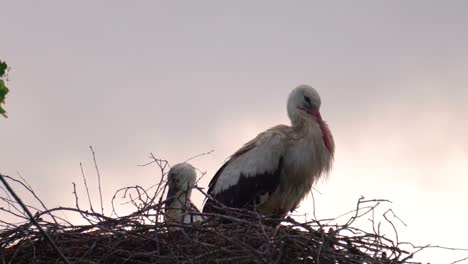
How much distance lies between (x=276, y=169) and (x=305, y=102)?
730mm

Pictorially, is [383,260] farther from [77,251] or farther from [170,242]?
[77,251]

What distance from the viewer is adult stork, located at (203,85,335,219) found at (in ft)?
20.2

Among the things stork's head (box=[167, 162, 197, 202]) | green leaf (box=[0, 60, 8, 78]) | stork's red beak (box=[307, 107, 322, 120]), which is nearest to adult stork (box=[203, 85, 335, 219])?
stork's red beak (box=[307, 107, 322, 120])

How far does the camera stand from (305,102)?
6.63m

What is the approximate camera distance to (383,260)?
455 centimetres

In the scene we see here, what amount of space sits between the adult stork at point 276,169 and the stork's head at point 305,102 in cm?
15

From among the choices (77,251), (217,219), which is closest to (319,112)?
(217,219)

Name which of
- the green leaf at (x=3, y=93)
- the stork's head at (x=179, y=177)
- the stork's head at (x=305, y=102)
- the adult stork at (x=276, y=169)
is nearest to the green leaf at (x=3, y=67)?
the green leaf at (x=3, y=93)

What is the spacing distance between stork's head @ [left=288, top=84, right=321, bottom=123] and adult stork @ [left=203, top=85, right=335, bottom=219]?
0.48ft

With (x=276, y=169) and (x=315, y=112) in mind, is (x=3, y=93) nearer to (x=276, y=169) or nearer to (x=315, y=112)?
(x=276, y=169)

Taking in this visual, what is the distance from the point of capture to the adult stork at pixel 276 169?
6.17 metres

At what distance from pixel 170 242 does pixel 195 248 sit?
15cm

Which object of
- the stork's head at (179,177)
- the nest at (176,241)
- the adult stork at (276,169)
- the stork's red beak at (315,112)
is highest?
the stork's red beak at (315,112)

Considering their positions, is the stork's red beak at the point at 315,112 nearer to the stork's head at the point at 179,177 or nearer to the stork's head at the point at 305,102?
the stork's head at the point at 305,102
